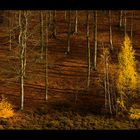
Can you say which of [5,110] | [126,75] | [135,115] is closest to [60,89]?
[5,110]

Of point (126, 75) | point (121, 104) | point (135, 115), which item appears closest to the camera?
point (135, 115)

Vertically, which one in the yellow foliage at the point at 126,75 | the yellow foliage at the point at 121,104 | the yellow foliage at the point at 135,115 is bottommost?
the yellow foliage at the point at 135,115

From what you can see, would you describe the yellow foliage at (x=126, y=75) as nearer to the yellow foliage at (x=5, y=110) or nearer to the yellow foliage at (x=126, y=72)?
the yellow foliage at (x=126, y=72)

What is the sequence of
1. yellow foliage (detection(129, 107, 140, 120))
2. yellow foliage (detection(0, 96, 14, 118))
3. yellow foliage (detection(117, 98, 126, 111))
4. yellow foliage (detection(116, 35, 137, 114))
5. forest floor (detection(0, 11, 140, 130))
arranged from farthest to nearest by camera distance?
1. yellow foliage (detection(116, 35, 137, 114))
2. yellow foliage (detection(117, 98, 126, 111))
3. yellow foliage (detection(129, 107, 140, 120))
4. yellow foliage (detection(0, 96, 14, 118))
5. forest floor (detection(0, 11, 140, 130))

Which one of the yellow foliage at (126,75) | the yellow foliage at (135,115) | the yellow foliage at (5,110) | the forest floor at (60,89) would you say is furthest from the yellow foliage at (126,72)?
the yellow foliage at (5,110)

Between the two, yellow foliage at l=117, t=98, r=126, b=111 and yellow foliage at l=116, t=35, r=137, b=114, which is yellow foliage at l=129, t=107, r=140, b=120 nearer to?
yellow foliage at l=117, t=98, r=126, b=111

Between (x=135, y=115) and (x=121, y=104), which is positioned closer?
(x=135, y=115)

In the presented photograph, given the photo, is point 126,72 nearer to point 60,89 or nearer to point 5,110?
point 60,89

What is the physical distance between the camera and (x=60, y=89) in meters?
37.2

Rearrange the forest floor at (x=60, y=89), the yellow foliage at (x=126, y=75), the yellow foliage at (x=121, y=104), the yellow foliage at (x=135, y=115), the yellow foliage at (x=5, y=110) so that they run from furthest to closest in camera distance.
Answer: the yellow foliage at (x=126, y=75) → the yellow foliage at (x=121, y=104) → the yellow foliage at (x=135, y=115) → the yellow foliage at (x=5, y=110) → the forest floor at (x=60, y=89)

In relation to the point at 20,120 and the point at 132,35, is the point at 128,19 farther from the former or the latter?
the point at 20,120

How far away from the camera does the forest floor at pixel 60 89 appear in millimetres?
32562

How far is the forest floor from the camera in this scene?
3256 centimetres

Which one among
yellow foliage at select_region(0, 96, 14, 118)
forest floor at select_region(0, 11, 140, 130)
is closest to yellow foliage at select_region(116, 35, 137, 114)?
forest floor at select_region(0, 11, 140, 130)
